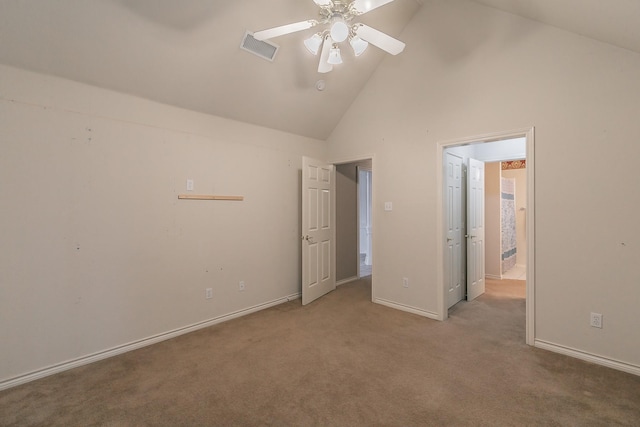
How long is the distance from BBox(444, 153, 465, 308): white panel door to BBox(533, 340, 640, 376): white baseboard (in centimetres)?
105

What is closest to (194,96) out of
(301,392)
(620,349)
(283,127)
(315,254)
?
(283,127)

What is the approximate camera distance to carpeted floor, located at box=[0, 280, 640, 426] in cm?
180

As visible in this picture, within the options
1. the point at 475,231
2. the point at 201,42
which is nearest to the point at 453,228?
the point at 475,231

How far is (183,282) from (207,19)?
2.50 metres

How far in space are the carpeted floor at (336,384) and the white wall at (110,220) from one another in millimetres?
344

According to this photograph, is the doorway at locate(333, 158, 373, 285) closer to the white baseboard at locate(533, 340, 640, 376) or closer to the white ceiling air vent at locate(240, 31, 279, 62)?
the white ceiling air vent at locate(240, 31, 279, 62)

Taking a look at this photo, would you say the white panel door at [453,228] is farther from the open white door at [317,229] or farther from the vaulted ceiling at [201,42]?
the open white door at [317,229]

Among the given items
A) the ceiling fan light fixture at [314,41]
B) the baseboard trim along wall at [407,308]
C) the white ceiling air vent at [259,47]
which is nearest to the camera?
the ceiling fan light fixture at [314,41]

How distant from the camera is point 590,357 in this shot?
2389mm

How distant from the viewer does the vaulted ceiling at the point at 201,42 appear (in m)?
2.02

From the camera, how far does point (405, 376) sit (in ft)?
7.29

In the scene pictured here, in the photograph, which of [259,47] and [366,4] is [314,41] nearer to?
[366,4]

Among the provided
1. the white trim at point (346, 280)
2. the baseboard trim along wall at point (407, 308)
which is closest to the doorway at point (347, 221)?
the white trim at point (346, 280)

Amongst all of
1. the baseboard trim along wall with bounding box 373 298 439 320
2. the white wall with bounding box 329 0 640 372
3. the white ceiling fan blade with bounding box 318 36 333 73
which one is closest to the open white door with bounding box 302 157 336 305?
the baseboard trim along wall with bounding box 373 298 439 320
